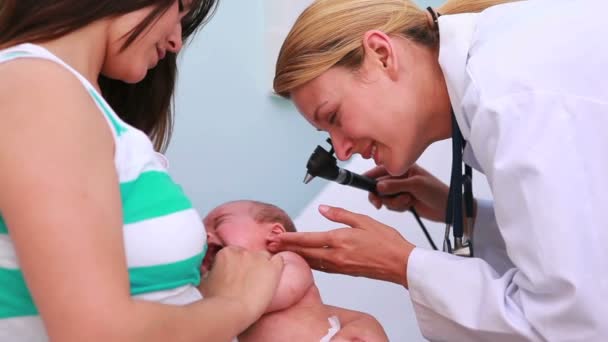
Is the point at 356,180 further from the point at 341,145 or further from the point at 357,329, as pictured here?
the point at 357,329

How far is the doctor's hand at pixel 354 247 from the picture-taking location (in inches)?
54.6

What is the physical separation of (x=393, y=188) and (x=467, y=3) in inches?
22.7

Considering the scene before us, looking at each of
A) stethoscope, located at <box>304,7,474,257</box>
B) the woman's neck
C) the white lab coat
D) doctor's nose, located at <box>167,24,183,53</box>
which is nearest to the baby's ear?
stethoscope, located at <box>304,7,474,257</box>

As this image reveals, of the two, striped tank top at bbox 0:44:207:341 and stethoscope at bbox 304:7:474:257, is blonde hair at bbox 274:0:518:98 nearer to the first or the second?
stethoscope at bbox 304:7:474:257

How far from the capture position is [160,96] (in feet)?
4.49

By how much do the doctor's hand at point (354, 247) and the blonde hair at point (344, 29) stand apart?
0.31m

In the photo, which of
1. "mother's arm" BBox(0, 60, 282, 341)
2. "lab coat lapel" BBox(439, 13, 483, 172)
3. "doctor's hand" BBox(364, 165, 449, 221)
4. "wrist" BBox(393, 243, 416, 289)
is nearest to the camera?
"mother's arm" BBox(0, 60, 282, 341)

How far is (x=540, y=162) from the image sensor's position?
1050mm

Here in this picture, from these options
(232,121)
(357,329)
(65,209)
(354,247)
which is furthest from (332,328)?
(232,121)

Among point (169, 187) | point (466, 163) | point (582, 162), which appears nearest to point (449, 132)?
point (466, 163)

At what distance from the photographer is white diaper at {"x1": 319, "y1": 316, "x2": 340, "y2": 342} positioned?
131 centimetres

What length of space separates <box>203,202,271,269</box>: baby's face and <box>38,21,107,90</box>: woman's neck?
0.55 meters

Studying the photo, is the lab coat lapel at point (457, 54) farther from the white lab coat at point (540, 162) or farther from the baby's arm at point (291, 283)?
the baby's arm at point (291, 283)

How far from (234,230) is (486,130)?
57cm
